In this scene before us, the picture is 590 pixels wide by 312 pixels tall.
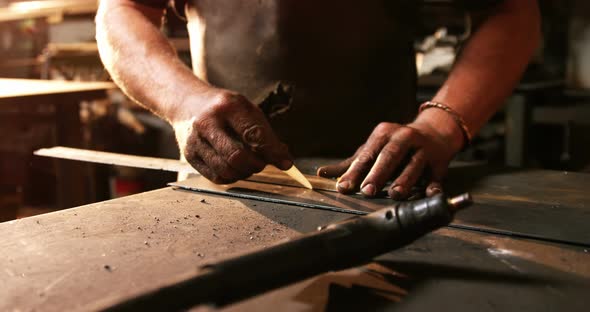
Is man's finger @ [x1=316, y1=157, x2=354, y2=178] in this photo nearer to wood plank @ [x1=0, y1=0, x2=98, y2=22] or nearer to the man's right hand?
the man's right hand

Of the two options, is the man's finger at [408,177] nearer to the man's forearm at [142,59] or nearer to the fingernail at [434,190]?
the fingernail at [434,190]

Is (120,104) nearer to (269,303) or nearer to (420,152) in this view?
(420,152)

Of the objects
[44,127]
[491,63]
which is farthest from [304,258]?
[44,127]

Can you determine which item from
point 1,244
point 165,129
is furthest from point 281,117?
point 165,129

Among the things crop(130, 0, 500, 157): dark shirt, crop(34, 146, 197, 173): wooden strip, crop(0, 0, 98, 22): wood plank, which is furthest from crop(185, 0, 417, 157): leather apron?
crop(0, 0, 98, 22): wood plank

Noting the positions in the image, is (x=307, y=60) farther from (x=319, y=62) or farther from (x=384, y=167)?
(x=384, y=167)

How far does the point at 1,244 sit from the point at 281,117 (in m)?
0.77

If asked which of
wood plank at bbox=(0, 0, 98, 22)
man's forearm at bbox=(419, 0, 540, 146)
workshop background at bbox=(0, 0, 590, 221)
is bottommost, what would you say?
workshop background at bbox=(0, 0, 590, 221)

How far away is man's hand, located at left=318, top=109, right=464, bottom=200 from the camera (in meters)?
1.02

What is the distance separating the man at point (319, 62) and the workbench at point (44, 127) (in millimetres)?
817

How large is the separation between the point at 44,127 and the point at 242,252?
2.82 meters

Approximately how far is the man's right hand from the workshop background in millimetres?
757

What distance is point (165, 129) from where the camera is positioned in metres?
4.12

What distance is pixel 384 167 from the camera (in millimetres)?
1035
